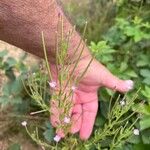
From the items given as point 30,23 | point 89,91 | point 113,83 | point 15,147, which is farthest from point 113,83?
point 15,147

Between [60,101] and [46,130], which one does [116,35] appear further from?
[60,101]

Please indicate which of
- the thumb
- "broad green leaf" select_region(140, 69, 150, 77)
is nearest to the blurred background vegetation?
"broad green leaf" select_region(140, 69, 150, 77)

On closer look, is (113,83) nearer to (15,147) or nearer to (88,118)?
(88,118)

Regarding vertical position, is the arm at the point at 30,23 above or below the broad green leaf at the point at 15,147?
above

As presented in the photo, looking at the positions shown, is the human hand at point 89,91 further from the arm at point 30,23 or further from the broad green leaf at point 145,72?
the broad green leaf at point 145,72

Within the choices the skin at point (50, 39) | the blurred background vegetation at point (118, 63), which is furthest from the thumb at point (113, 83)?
the blurred background vegetation at point (118, 63)

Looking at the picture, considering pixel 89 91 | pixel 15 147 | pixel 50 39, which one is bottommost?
pixel 15 147

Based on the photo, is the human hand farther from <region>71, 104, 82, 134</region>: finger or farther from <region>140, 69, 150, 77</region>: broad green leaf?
<region>140, 69, 150, 77</region>: broad green leaf
